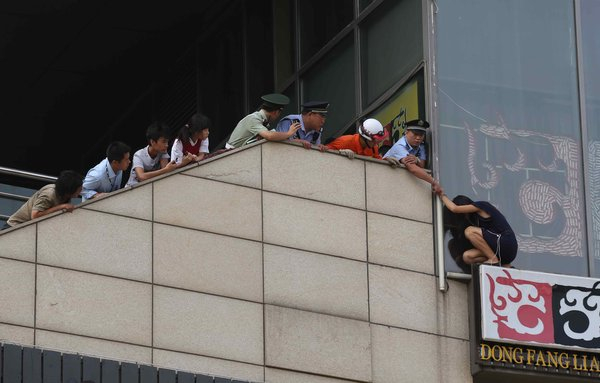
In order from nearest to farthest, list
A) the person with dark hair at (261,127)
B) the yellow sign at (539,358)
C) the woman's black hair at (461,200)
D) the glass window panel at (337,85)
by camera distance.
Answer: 1. the yellow sign at (539,358)
2. the person with dark hair at (261,127)
3. the woman's black hair at (461,200)
4. the glass window panel at (337,85)

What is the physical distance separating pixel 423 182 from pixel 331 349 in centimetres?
268

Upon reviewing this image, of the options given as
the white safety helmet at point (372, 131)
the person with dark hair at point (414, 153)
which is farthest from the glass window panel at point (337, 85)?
the white safety helmet at point (372, 131)

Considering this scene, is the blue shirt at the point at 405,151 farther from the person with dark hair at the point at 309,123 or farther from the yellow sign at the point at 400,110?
the person with dark hair at the point at 309,123

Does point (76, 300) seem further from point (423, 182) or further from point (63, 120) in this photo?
point (63, 120)

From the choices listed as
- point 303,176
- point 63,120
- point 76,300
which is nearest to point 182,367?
point 76,300

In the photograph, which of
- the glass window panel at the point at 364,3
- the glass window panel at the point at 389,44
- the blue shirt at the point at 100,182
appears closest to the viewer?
the blue shirt at the point at 100,182

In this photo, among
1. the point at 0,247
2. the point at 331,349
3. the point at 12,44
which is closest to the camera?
the point at 0,247

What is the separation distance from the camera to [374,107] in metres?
24.9

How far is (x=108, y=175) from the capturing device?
69.8 feet

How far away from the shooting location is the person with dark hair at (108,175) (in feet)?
69.4

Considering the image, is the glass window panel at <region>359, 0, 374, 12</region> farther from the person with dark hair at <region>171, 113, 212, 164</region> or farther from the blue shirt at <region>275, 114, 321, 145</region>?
the person with dark hair at <region>171, 113, 212, 164</region>

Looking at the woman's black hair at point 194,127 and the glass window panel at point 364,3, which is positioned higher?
the glass window panel at point 364,3

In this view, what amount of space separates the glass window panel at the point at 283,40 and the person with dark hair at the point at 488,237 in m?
6.61

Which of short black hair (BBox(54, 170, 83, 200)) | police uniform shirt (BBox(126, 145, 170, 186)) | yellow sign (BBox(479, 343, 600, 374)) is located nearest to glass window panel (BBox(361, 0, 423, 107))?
police uniform shirt (BBox(126, 145, 170, 186))
